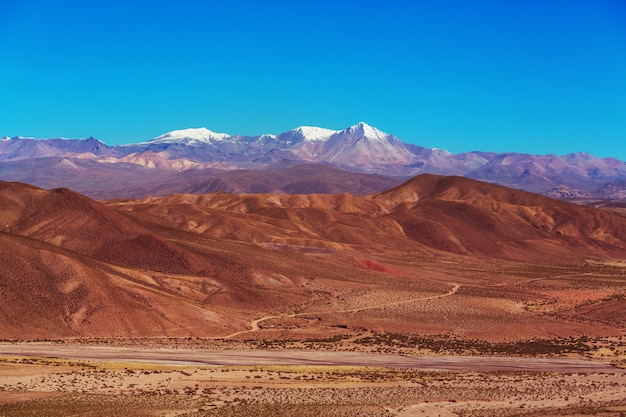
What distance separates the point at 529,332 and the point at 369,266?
52.4 m

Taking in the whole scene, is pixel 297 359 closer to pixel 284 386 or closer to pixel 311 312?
pixel 284 386

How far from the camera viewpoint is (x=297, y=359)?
219ft

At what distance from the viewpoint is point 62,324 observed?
76750mm

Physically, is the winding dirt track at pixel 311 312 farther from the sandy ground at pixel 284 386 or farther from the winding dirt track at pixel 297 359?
the sandy ground at pixel 284 386

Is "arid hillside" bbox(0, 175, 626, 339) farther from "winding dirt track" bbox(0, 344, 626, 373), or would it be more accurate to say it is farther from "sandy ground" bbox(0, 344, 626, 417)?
"sandy ground" bbox(0, 344, 626, 417)

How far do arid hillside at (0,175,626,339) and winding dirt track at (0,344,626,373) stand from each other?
34.8 feet

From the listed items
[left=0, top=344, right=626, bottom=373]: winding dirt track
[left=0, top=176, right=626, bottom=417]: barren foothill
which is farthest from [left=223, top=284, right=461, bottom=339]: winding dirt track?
[left=0, top=344, right=626, bottom=373]: winding dirt track

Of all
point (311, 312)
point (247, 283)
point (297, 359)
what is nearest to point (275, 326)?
point (311, 312)

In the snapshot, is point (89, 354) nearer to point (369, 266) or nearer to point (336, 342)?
point (336, 342)

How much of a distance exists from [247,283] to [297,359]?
44.2m

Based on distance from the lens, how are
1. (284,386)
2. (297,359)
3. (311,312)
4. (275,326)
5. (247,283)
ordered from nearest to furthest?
(284,386) < (297,359) < (275,326) < (311,312) < (247,283)

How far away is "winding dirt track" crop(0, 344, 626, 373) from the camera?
2475 inches

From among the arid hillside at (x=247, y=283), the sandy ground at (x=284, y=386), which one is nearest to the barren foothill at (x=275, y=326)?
the sandy ground at (x=284, y=386)

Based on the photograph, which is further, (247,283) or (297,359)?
(247,283)
